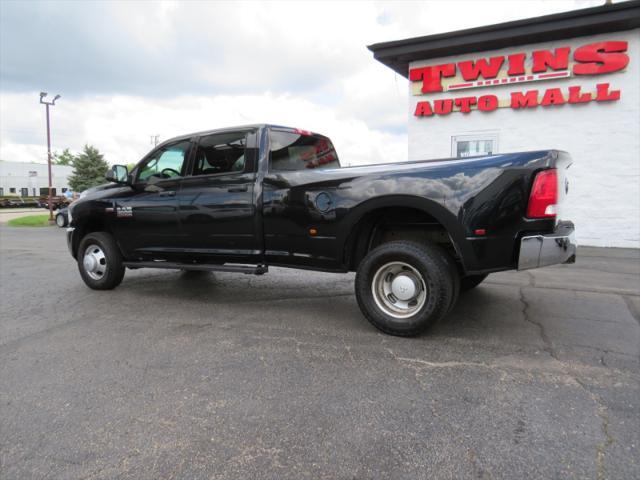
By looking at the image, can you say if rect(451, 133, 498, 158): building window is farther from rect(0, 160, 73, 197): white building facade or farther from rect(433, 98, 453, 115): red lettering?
rect(0, 160, 73, 197): white building facade

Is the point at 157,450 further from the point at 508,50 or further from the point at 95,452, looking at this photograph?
the point at 508,50

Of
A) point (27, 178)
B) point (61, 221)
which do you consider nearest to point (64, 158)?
point (27, 178)

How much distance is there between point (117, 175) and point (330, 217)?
9.55 feet

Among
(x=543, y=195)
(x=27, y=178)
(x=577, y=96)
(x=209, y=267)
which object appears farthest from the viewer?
(x=27, y=178)

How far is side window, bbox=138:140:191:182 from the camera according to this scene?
5148 mm

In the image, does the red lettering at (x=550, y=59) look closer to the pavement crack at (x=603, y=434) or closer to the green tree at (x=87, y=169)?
the pavement crack at (x=603, y=434)

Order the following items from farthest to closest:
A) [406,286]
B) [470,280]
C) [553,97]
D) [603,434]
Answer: [553,97] → [470,280] → [406,286] → [603,434]

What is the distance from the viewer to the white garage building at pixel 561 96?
9.40 m

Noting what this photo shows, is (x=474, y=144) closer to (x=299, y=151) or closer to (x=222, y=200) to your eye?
(x=299, y=151)

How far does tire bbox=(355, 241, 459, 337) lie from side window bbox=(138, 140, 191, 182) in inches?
105

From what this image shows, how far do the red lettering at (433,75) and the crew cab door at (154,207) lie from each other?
8.05m

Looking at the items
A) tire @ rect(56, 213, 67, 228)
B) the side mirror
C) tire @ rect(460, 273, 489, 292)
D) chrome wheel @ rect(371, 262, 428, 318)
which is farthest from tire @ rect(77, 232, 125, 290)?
tire @ rect(56, 213, 67, 228)

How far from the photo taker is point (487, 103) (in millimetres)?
10664

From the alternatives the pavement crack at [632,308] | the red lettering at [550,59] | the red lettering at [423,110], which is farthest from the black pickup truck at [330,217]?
the red lettering at [550,59]
